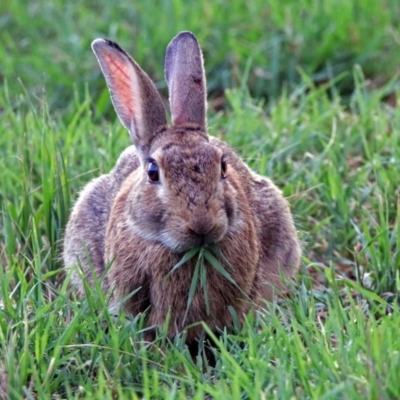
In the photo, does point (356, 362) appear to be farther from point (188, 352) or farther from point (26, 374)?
point (26, 374)

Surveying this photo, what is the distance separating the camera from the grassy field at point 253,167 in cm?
358

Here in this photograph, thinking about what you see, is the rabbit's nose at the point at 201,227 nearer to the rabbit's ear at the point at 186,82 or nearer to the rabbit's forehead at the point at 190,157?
the rabbit's forehead at the point at 190,157

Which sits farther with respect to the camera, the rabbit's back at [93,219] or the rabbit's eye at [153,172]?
the rabbit's back at [93,219]

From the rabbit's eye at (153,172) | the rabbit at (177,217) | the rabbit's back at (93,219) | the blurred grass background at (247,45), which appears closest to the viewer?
the rabbit at (177,217)

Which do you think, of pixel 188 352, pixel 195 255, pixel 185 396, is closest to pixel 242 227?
pixel 195 255

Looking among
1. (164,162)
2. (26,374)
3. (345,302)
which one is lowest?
(345,302)

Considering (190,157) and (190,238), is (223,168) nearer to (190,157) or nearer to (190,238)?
(190,157)

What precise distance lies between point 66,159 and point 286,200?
121 cm

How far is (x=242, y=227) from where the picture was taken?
4223mm

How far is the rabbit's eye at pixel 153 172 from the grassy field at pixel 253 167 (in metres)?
0.52

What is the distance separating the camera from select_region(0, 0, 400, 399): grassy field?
358 centimetres

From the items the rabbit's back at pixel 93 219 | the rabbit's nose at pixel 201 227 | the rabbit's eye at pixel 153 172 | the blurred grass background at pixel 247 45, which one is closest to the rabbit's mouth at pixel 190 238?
the rabbit's nose at pixel 201 227

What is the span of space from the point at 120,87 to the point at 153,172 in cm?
63

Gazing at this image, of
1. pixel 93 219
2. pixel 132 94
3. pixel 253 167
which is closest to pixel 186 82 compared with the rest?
pixel 132 94
